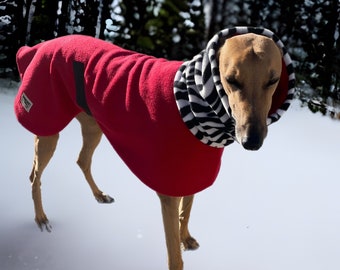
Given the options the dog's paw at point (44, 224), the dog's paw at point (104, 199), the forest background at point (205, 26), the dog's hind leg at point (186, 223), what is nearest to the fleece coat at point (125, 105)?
the dog's hind leg at point (186, 223)

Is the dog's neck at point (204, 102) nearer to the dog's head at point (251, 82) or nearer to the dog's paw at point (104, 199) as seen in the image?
the dog's head at point (251, 82)

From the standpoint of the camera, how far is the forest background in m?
5.78

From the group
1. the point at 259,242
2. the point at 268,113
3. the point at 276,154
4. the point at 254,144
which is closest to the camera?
the point at 254,144

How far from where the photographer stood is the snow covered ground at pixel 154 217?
217 cm

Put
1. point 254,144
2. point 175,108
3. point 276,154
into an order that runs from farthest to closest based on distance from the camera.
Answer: point 276,154 → point 175,108 → point 254,144

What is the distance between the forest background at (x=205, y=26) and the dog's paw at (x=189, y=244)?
402 centimetres

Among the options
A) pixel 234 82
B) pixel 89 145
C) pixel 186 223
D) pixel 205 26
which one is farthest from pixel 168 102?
pixel 205 26

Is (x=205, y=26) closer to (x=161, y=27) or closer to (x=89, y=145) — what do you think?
(x=161, y=27)

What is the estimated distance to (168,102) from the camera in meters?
1.59

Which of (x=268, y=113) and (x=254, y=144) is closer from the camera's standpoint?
(x=254, y=144)

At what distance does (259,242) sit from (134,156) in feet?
3.37

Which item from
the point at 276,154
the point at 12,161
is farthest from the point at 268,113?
the point at 276,154

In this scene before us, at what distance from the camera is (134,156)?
70.8 inches

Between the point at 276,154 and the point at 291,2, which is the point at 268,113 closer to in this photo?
the point at 276,154
